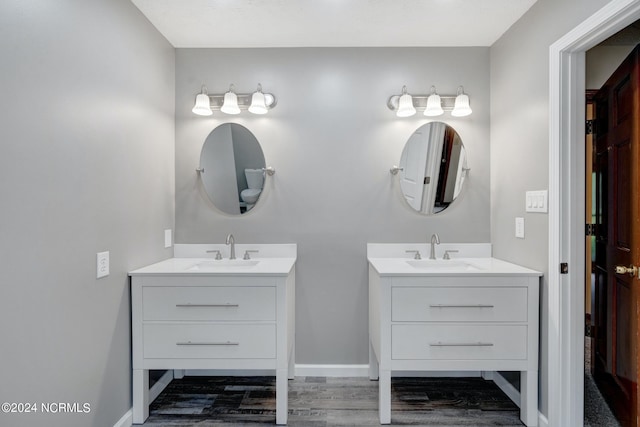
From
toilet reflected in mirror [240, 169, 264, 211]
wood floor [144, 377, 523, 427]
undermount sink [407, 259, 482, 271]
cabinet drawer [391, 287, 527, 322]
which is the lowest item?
wood floor [144, 377, 523, 427]

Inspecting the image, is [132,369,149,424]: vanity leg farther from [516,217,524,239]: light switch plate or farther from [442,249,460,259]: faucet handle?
[516,217,524,239]: light switch plate

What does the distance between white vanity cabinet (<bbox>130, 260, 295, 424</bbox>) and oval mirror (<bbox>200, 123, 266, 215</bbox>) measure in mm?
743

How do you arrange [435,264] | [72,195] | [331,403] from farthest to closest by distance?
[435,264], [331,403], [72,195]

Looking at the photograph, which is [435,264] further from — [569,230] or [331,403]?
[331,403]

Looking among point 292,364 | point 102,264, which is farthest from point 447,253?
point 102,264

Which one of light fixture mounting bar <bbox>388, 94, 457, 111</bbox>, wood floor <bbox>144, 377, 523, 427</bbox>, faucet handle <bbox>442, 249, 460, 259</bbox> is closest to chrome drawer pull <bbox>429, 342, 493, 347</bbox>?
wood floor <bbox>144, 377, 523, 427</bbox>

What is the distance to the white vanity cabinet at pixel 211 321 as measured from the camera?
1907 millimetres

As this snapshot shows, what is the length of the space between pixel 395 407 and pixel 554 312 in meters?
1.03

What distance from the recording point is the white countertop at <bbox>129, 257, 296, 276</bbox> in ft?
6.27

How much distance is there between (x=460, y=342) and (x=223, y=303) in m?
1.26

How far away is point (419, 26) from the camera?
7.34ft

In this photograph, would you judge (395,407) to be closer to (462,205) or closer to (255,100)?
(462,205)

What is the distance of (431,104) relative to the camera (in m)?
2.43

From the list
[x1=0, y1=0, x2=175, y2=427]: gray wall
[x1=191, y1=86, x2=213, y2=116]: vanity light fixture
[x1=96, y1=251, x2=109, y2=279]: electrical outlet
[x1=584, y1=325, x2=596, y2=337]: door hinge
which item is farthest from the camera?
[x1=191, y1=86, x2=213, y2=116]: vanity light fixture
